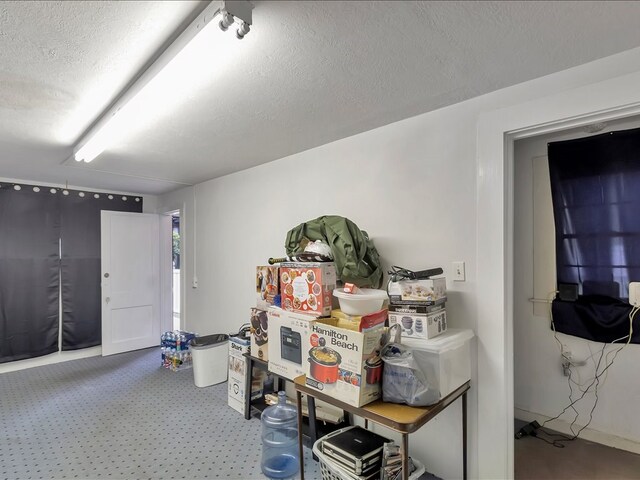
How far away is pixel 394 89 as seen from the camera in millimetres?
1818

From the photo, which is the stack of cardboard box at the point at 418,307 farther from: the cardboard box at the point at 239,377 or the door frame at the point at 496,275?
the cardboard box at the point at 239,377

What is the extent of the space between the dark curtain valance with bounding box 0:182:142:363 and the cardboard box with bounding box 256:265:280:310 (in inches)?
126

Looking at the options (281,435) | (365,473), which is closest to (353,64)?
(365,473)

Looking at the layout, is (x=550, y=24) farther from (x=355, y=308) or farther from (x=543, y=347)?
(x=543, y=347)

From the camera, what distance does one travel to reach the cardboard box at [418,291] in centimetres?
175

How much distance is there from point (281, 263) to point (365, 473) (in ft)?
4.43

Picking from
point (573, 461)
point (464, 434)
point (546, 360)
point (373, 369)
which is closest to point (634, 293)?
point (546, 360)

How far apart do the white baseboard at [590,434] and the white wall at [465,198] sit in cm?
129

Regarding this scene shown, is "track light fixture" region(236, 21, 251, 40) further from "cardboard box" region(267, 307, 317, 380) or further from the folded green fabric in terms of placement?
"cardboard box" region(267, 307, 317, 380)

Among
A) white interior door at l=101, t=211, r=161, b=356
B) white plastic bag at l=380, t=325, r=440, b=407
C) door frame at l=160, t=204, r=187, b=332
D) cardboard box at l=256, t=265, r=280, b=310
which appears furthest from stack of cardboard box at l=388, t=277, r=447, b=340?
white interior door at l=101, t=211, r=161, b=356

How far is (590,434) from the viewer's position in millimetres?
2527

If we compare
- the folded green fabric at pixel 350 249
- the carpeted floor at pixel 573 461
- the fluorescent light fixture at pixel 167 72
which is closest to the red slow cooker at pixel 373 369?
the folded green fabric at pixel 350 249

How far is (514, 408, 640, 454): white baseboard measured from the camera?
2.39m

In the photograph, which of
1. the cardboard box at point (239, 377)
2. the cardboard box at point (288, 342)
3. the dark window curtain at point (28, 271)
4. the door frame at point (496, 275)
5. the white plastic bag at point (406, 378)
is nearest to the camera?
the white plastic bag at point (406, 378)
